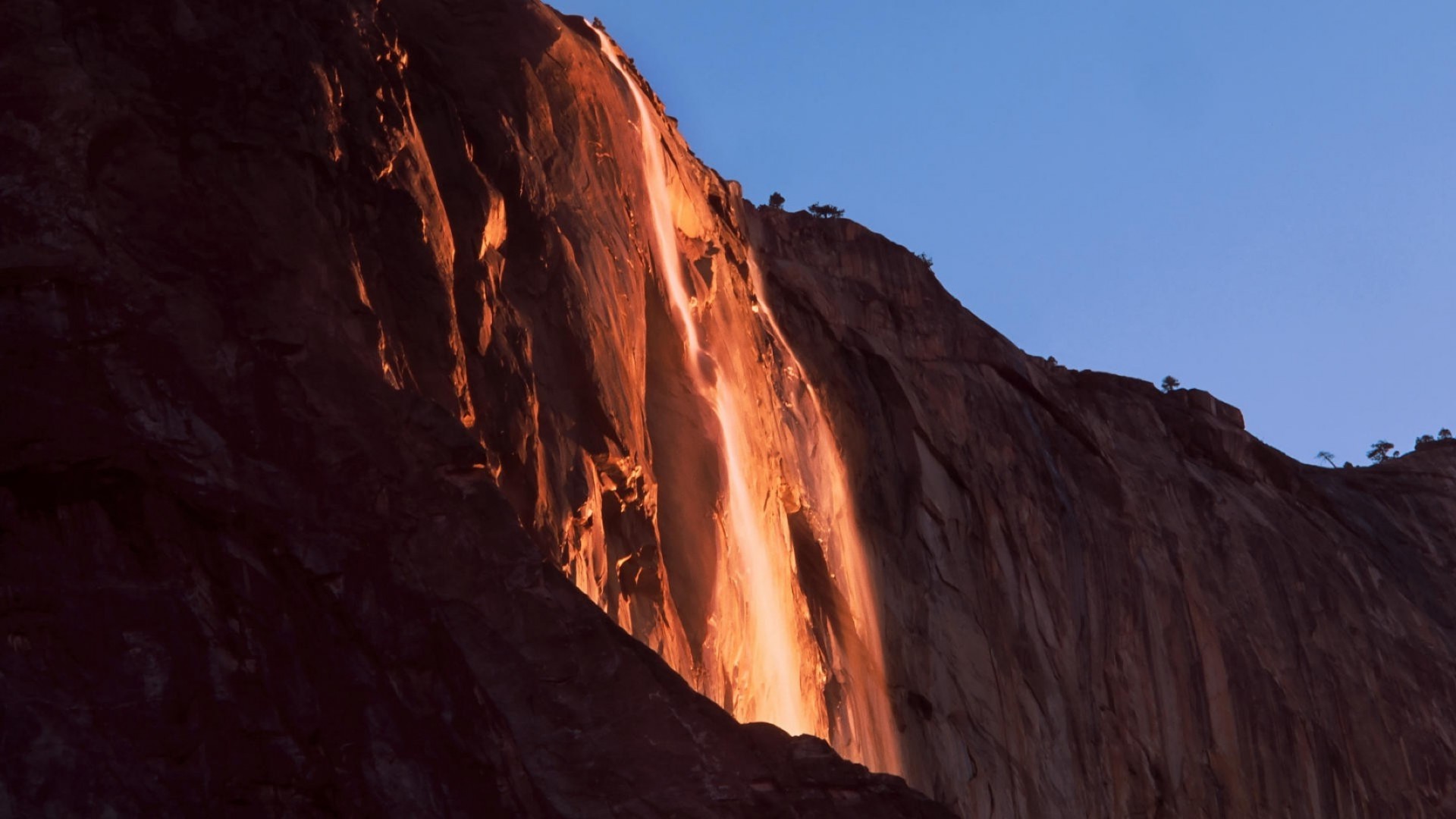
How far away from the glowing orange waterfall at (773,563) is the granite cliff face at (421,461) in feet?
0.26

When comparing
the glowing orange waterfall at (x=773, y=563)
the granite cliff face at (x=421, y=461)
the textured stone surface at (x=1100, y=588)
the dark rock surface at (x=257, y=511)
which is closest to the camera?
the dark rock surface at (x=257, y=511)

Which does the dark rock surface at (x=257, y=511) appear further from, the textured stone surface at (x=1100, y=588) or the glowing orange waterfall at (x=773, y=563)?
the textured stone surface at (x=1100, y=588)

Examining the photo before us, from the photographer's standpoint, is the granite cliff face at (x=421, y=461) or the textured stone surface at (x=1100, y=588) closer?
the granite cliff face at (x=421, y=461)

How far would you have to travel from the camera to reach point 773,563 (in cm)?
2300

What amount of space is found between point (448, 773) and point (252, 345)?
348cm

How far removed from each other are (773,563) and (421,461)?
34.7ft

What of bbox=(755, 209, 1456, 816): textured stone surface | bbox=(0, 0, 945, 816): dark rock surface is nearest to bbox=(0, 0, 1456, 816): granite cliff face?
bbox=(0, 0, 945, 816): dark rock surface

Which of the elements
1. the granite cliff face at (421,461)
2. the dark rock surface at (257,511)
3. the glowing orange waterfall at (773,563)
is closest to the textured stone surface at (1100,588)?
the granite cliff face at (421,461)

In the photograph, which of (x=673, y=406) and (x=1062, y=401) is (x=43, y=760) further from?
(x=1062, y=401)

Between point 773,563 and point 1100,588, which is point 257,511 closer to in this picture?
point 773,563

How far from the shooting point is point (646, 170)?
2270cm

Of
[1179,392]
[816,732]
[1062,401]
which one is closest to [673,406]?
[816,732]

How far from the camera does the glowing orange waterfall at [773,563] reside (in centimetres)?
2092

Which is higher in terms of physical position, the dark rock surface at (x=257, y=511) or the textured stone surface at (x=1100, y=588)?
the textured stone surface at (x=1100, y=588)
